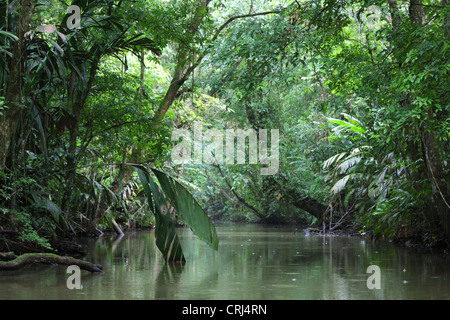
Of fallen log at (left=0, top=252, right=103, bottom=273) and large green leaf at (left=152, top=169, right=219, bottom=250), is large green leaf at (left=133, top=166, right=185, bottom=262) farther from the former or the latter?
fallen log at (left=0, top=252, right=103, bottom=273)

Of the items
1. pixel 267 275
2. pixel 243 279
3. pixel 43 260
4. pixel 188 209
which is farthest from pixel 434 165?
pixel 43 260

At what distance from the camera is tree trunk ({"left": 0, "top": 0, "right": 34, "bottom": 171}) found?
20.3 ft

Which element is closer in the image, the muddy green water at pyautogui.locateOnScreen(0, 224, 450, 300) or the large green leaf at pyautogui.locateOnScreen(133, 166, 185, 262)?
the muddy green water at pyautogui.locateOnScreen(0, 224, 450, 300)

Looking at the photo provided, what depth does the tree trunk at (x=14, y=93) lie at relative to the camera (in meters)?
6.18

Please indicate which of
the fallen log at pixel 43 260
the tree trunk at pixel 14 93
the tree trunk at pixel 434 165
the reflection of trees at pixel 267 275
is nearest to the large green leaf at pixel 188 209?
the reflection of trees at pixel 267 275

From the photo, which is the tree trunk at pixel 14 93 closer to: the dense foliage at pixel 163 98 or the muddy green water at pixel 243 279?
the dense foliage at pixel 163 98

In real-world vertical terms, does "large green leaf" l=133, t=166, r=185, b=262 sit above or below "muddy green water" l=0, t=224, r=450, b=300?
above

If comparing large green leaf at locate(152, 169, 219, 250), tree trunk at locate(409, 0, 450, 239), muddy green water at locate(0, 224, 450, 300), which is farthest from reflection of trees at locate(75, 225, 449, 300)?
tree trunk at locate(409, 0, 450, 239)

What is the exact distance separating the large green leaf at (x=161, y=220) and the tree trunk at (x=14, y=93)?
1697 mm

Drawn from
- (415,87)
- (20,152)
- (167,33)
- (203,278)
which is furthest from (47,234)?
(415,87)

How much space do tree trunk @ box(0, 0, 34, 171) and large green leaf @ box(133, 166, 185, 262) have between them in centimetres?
170

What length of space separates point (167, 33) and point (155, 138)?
1.90 m

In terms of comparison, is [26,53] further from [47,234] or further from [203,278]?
[203,278]

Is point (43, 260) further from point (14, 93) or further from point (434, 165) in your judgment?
point (434, 165)
